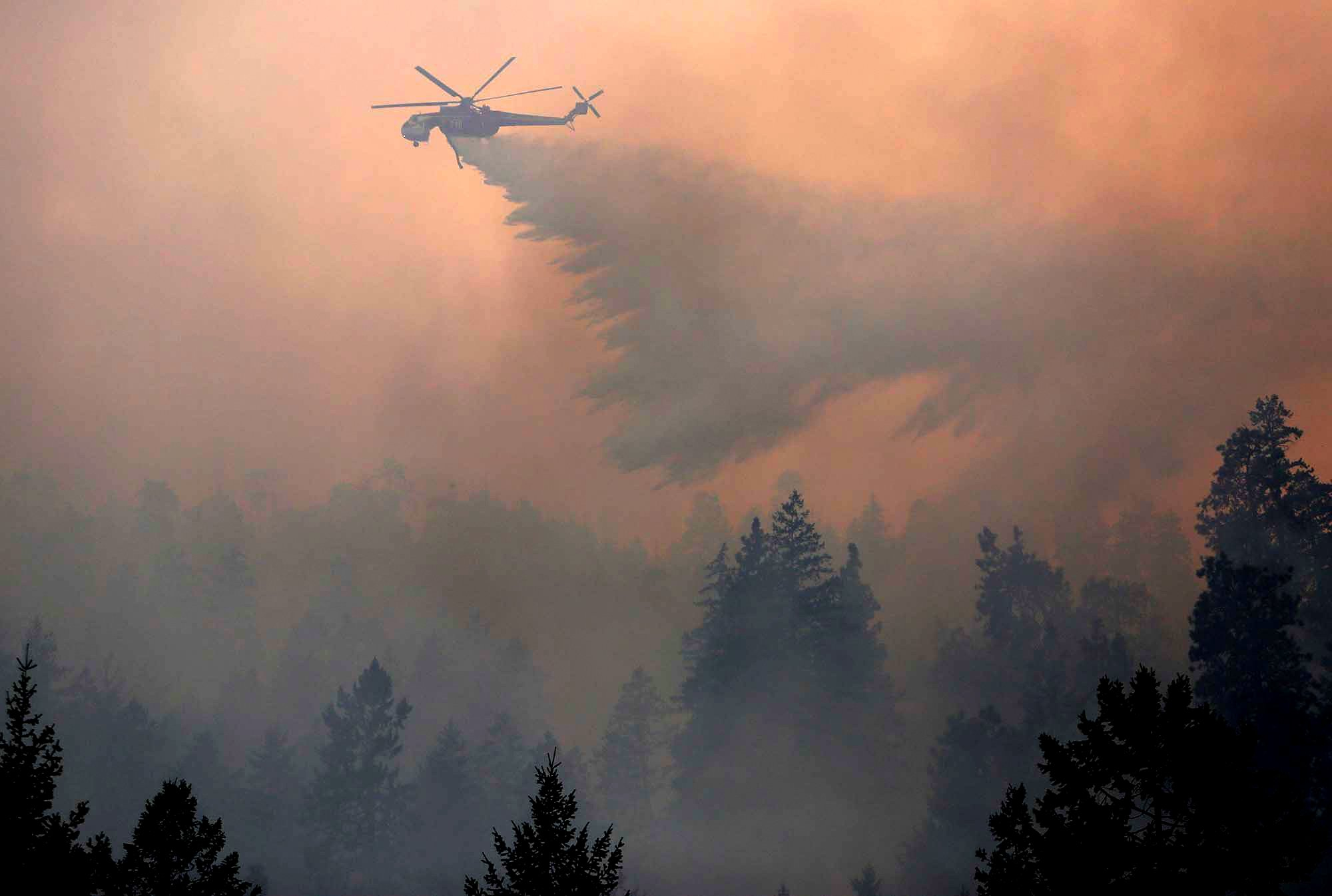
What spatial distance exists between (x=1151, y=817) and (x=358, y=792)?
73846 millimetres

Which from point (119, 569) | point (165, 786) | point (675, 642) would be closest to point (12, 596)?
point (119, 569)

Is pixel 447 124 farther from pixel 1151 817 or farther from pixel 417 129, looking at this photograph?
pixel 1151 817

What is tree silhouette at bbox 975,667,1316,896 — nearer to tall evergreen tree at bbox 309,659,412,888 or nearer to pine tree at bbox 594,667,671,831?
tall evergreen tree at bbox 309,659,412,888

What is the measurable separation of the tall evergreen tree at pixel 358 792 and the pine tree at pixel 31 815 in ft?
220

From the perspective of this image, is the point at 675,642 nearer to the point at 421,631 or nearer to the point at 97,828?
the point at 421,631

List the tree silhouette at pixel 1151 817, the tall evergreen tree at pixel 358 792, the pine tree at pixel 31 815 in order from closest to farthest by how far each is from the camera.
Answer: the pine tree at pixel 31 815
the tree silhouette at pixel 1151 817
the tall evergreen tree at pixel 358 792

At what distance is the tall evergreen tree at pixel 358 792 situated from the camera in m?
81.7

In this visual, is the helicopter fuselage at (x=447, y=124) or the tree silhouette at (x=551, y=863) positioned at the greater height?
the helicopter fuselage at (x=447, y=124)

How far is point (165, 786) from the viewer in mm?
21531

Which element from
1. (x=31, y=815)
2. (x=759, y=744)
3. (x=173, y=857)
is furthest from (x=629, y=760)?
(x=31, y=815)

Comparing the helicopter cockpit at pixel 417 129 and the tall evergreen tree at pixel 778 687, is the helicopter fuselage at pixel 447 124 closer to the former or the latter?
the helicopter cockpit at pixel 417 129

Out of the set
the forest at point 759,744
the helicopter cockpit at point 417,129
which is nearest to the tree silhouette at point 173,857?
the forest at point 759,744

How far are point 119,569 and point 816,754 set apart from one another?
408 ft

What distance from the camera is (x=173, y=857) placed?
21250 mm
